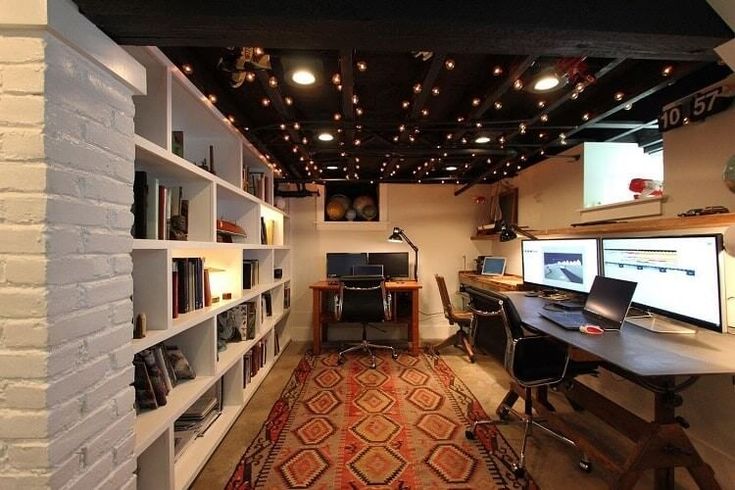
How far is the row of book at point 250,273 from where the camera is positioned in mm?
2842

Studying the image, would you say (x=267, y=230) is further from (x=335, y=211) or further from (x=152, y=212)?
(x=152, y=212)

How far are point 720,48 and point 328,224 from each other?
3.63 meters

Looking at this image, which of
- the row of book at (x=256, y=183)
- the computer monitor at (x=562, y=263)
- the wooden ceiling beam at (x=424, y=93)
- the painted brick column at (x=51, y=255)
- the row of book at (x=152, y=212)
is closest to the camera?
the painted brick column at (x=51, y=255)

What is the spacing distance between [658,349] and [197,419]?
8.20 ft

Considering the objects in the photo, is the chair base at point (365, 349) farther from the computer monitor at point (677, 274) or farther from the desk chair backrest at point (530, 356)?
the computer monitor at point (677, 274)

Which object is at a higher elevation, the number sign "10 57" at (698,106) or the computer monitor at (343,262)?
the number sign "10 57" at (698,106)

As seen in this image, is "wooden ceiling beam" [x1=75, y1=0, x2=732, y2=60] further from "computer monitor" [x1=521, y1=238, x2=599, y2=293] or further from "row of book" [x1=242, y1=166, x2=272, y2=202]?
"row of book" [x1=242, y1=166, x2=272, y2=202]

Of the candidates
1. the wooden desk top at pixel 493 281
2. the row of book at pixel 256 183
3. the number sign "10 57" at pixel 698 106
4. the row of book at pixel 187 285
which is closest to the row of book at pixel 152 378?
the row of book at pixel 187 285

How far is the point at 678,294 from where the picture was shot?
1.64 metres

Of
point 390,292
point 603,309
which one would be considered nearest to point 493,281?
point 390,292

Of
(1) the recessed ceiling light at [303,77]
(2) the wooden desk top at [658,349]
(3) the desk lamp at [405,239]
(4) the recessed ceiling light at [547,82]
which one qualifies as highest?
(1) the recessed ceiling light at [303,77]

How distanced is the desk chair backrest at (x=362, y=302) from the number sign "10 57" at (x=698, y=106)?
2478 millimetres

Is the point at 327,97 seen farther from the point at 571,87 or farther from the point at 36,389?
the point at 36,389

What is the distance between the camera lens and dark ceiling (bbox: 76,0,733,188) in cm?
100
